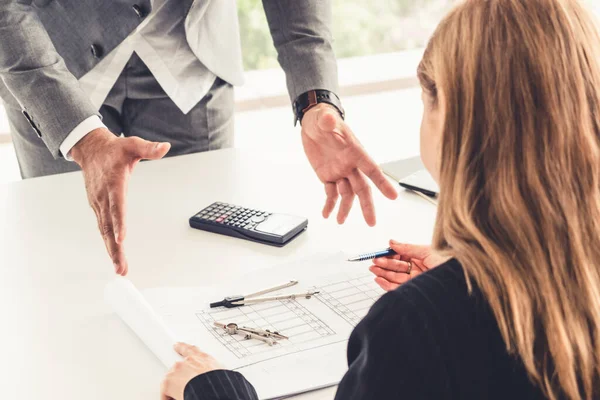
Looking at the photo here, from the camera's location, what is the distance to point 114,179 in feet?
3.78

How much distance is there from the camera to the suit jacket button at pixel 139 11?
1.51 meters

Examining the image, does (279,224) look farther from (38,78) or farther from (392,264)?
(38,78)

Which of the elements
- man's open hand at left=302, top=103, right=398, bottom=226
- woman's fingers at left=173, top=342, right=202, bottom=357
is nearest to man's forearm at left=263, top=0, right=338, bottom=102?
man's open hand at left=302, top=103, right=398, bottom=226

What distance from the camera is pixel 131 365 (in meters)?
0.92

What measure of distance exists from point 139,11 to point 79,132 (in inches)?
13.8

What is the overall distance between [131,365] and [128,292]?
136 millimetres

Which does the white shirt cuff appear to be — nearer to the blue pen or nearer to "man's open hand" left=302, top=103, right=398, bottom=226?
"man's open hand" left=302, top=103, right=398, bottom=226

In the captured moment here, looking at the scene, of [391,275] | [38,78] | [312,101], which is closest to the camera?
[391,275]

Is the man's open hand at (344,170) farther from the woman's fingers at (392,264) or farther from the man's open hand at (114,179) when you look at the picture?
the man's open hand at (114,179)

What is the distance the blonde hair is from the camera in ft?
2.20

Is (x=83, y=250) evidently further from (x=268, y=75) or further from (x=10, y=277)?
(x=268, y=75)

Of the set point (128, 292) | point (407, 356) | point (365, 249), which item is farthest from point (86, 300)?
point (407, 356)

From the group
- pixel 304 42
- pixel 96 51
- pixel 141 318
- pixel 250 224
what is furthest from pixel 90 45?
pixel 141 318

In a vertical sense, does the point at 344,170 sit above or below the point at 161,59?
below
